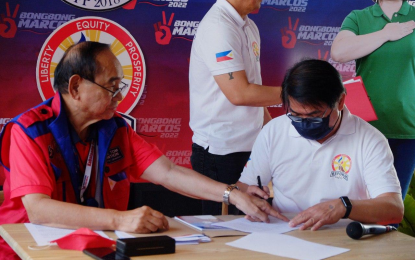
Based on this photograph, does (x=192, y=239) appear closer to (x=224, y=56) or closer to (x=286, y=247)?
(x=286, y=247)

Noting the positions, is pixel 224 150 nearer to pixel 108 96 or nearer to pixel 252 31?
pixel 252 31

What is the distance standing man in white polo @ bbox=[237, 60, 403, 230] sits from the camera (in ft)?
7.49

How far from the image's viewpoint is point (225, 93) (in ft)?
9.82

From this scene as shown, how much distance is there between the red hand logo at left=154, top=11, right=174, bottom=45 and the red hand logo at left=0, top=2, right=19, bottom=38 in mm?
960

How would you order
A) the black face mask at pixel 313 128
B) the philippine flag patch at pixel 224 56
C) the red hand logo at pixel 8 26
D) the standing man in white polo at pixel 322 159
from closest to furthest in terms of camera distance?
1. the standing man in white polo at pixel 322 159
2. the black face mask at pixel 313 128
3. the philippine flag patch at pixel 224 56
4. the red hand logo at pixel 8 26

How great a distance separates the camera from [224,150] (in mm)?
3092

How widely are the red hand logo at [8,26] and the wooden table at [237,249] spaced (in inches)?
82.6

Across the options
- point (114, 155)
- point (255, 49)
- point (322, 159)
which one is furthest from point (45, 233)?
point (255, 49)

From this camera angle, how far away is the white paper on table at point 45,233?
1869 millimetres

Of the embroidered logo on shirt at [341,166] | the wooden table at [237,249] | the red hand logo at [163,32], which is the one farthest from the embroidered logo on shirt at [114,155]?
the red hand logo at [163,32]

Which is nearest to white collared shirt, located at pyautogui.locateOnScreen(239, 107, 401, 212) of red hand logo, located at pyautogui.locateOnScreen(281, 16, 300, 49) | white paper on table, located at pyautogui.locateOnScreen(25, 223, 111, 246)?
white paper on table, located at pyautogui.locateOnScreen(25, 223, 111, 246)

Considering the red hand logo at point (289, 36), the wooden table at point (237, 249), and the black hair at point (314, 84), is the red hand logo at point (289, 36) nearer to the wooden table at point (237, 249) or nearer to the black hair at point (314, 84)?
the black hair at point (314, 84)

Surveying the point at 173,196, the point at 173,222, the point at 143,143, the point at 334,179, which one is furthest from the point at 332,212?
the point at 173,196

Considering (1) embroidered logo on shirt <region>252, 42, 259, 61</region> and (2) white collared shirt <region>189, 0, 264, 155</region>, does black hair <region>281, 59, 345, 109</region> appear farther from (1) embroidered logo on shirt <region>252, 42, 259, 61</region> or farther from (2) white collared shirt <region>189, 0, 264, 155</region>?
(1) embroidered logo on shirt <region>252, 42, 259, 61</region>
